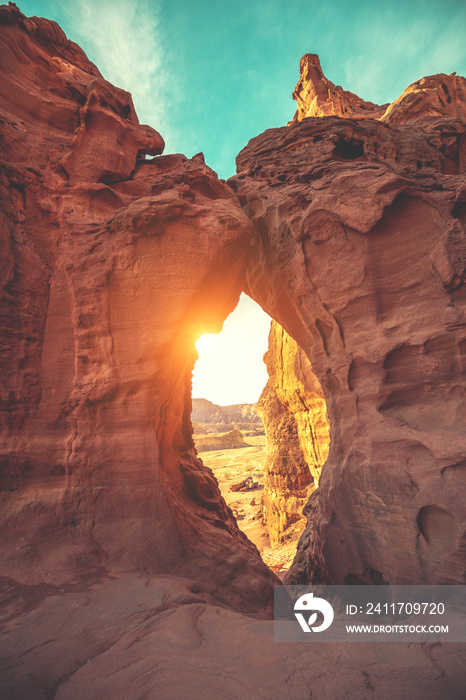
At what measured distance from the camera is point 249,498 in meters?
27.1

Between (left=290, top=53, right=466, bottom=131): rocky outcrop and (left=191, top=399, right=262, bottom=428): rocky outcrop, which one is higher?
(left=290, top=53, right=466, bottom=131): rocky outcrop

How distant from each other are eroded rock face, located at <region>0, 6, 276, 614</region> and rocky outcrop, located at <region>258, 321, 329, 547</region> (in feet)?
26.8

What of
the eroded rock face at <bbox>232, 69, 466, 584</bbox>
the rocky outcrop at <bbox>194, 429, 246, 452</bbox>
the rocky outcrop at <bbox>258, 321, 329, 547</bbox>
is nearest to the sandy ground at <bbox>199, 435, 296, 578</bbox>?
the rocky outcrop at <bbox>258, 321, 329, 547</bbox>

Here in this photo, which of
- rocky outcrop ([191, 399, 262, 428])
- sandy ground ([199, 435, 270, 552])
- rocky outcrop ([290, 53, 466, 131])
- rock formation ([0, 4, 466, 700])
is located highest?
rocky outcrop ([290, 53, 466, 131])

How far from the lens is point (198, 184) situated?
26.5 ft

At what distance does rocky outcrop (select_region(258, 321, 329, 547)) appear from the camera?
15.2 meters

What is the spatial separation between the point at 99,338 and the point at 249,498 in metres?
24.8

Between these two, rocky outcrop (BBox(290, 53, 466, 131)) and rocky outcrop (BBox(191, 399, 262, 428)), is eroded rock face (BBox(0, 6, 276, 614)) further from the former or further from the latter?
rocky outcrop (BBox(191, 399, 262, 428))

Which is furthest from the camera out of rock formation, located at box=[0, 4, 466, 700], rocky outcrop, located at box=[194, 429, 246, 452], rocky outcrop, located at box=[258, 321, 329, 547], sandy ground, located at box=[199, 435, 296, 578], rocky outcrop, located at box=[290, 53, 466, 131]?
rocky outcrop, located at box=[194, 429, 246, 452]

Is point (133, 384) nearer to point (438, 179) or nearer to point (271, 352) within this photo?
point (438, 179)

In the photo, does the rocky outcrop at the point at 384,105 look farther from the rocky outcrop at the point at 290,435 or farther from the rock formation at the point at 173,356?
the rocky outcrop at the point at 290,435

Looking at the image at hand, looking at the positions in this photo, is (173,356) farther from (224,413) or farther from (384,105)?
(224,413)

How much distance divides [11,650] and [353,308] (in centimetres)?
756

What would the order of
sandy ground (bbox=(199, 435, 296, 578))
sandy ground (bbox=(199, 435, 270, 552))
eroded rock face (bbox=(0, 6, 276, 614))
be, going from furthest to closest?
sandy ground (bbox=(199, 435, 270, 552))
sandy ground (bbox=(199, 435, 296, 578))
eroded rock face (bbox=(0, 6, 276, 614))
